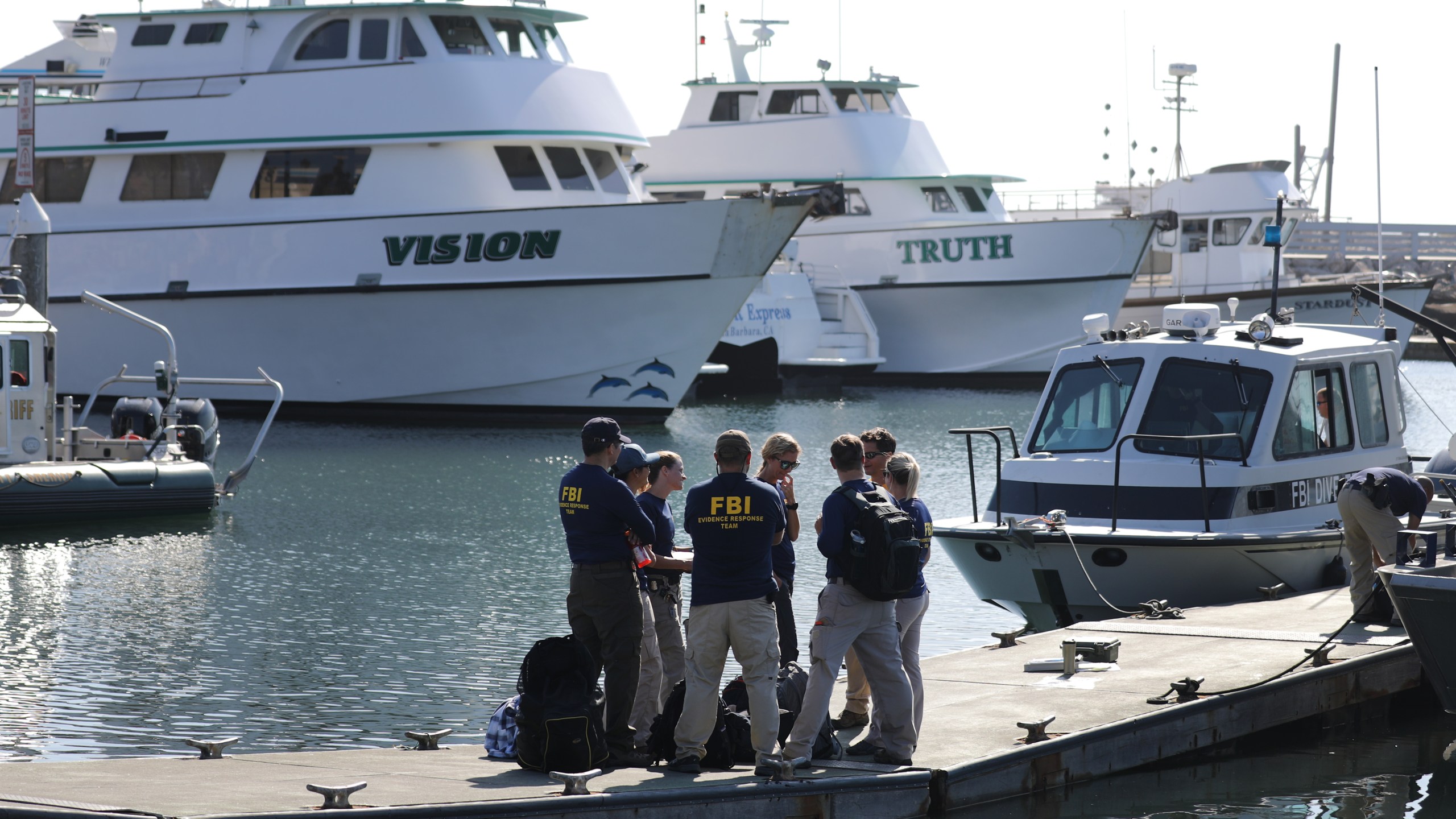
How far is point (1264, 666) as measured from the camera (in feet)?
25.6

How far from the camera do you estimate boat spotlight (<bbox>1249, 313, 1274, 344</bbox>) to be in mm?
10180

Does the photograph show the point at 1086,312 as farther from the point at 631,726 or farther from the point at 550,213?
the point at 631,726

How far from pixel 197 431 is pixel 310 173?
904cm

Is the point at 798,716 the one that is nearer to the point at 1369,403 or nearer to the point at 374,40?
the point at 1369,403

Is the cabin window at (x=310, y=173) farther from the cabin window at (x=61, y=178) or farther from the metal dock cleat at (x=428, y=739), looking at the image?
the metal dock cleat at (x=428, y=739)

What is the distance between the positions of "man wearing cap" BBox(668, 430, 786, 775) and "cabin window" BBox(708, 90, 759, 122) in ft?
102

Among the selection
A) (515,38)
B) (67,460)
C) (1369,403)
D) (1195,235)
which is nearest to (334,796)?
(1369,403)

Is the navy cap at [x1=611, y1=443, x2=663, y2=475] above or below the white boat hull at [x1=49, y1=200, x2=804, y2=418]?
below

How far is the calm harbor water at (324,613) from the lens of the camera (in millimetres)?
7980

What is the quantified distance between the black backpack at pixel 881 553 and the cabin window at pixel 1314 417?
16.0 ft

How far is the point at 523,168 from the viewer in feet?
81.7

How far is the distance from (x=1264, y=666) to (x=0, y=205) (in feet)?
77.2

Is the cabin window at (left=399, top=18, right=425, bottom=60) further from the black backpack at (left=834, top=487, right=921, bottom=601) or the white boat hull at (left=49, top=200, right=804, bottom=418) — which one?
the black backpack at (left=834, top=487, right=921, bottom=601)

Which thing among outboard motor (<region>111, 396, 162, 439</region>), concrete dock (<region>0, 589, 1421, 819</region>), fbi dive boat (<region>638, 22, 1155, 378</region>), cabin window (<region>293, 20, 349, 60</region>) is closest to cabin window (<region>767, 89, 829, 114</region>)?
fbi dive boat (<region>638, 22, 1155, 378</region>)
